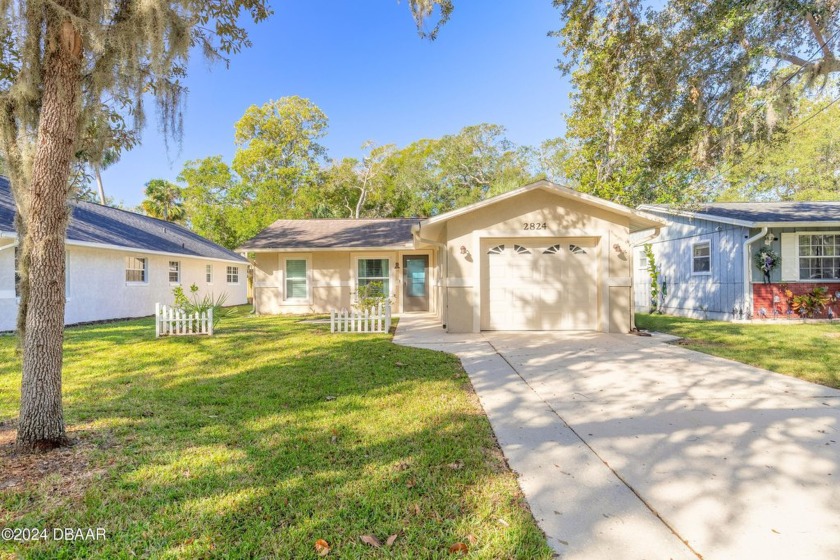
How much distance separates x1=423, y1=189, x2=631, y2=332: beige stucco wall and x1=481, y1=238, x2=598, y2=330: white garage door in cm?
23

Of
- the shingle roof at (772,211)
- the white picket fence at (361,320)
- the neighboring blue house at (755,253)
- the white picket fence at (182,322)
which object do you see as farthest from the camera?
the neighboring blue house at (755,253)

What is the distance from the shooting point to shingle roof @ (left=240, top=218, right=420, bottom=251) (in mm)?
13484

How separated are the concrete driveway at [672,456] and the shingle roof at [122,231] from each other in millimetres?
10527

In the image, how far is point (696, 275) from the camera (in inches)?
534

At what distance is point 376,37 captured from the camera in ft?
49.2

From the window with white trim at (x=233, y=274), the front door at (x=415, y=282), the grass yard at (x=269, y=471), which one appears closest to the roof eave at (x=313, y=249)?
the front door at (x=415, y=282)

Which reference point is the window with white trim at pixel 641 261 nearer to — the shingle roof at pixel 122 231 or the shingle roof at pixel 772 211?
the shingle roof at pixel 772 211

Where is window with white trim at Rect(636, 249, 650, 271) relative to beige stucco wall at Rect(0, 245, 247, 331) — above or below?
above

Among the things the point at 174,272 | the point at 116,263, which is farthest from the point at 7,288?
the point at 174,272

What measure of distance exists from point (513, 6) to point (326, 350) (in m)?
9.39

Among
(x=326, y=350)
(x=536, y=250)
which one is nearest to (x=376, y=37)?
→ (x=536, y=250)

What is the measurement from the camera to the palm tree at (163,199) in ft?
98.7

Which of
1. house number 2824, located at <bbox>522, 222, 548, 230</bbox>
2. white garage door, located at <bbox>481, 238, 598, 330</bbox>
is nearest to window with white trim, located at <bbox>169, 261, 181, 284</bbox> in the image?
white garage door, located at <bbox>481, 238, 598, 330</bbox>

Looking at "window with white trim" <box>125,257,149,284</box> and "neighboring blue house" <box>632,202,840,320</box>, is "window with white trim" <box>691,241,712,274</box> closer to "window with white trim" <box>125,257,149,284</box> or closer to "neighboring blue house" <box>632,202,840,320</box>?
"neighboring blue house" <box>632,202,840,320</box>
